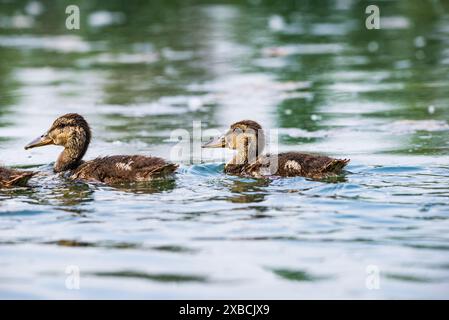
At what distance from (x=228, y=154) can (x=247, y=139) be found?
3.74ft

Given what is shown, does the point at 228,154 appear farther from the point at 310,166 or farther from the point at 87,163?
the point at 310,166

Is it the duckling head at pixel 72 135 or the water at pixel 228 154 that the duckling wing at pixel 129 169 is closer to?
the water at pixel 228 154

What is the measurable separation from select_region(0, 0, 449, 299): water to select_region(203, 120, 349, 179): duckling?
17 centimetres

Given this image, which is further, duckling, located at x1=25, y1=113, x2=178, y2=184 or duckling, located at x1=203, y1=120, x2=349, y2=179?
duckling, located at x1=25, y1=113, x2=178, y2=184

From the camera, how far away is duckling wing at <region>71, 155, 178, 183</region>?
30.7ft

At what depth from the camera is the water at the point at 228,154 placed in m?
6.65

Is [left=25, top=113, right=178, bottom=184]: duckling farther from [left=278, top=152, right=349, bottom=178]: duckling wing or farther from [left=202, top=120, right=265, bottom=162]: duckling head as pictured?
[left=278, top=152, right=349, bottom=178]: duckling wing

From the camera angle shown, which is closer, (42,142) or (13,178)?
(13,178)

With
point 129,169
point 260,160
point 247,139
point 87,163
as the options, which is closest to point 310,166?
point 260,160

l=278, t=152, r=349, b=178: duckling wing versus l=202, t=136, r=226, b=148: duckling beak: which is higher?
l=202, t=136, r=226, b=148: duckling beak

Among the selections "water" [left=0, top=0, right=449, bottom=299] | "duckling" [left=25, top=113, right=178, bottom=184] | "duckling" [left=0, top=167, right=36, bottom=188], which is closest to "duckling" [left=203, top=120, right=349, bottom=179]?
"water" [left=0, top=0, right=449, bottom=299]

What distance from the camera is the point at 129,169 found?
9.40 metres

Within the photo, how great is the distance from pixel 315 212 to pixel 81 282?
2.09 meters

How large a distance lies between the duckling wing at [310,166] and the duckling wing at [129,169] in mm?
975
